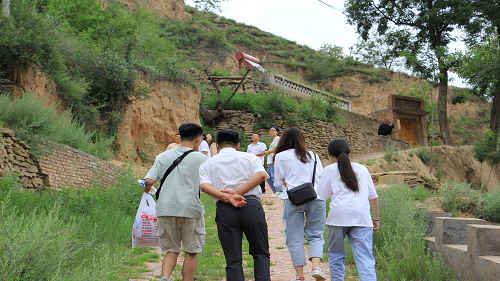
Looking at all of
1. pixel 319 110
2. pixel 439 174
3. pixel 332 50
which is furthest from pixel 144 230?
pixel 332 50

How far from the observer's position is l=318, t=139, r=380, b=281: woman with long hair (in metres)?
3.93

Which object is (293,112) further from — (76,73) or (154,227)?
(154,227)

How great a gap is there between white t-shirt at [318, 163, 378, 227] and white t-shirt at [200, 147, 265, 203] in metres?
0.86

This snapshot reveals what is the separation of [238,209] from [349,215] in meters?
1.20

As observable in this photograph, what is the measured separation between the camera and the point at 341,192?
4.12 meters

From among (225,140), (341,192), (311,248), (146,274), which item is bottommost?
(146,274)

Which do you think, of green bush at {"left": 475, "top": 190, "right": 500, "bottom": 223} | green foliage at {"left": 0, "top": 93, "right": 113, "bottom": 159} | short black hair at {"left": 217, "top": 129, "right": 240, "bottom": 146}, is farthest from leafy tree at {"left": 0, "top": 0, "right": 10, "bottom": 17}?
green bush at {"left": 475, "top": 190, "right": 500, "bottom": 223}

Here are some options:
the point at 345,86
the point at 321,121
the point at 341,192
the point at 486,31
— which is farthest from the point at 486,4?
the point at 341,192

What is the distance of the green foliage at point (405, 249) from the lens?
4.48 m

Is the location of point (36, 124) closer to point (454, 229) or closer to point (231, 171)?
point (231, 171)

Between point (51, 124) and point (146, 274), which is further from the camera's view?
point (51, 124)

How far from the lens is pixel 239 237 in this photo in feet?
12.2

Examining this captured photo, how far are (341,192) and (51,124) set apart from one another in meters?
7.74

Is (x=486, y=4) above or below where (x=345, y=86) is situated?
above
